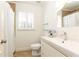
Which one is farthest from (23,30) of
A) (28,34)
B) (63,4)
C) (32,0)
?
(63,4)

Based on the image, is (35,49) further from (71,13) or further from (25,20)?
(71,13)

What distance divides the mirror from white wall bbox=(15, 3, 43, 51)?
206cm

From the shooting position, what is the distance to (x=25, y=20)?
4.22m

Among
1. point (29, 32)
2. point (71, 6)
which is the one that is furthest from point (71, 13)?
point (29, 32)

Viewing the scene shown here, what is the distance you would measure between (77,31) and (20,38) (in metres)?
2.81

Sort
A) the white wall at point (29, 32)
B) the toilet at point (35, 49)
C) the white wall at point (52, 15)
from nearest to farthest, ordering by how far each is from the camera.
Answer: the white wall at point (52, 15), the toilet at point (35, 49), the white wall at point (29, 32)

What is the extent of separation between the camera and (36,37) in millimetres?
4312

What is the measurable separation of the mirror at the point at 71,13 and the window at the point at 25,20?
6.89 feet

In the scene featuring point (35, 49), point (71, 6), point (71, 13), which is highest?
point (71, 6)

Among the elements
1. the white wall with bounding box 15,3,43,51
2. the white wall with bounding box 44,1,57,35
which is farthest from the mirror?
the white wall with bounding box 15,3,43,51

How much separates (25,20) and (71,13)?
8.29 feet

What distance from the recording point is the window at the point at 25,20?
4133 mm

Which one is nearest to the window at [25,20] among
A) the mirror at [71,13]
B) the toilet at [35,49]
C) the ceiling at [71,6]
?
the toilet at [35,49]

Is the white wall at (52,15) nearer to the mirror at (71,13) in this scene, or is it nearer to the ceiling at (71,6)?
the mirror at (71,13)
